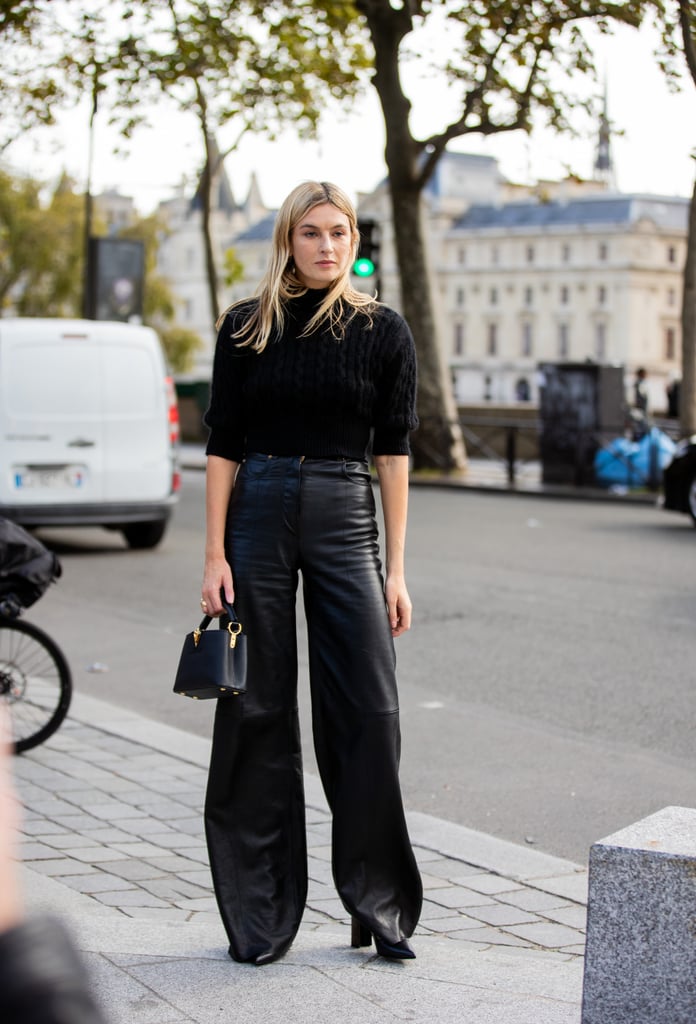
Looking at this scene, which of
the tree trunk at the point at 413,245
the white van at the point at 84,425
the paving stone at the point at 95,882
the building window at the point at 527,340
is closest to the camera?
the paving stone at the point at 95,882

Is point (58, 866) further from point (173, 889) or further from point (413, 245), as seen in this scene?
point (413, 245)

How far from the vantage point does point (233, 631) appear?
12.3 ft

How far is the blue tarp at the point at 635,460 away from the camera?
79.2 feet

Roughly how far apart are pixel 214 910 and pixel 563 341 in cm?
13476

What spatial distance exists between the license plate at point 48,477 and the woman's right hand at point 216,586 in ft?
35.4

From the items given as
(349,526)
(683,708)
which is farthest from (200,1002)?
(683,708)

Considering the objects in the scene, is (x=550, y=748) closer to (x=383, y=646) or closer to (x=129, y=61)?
(x=383, y=646)

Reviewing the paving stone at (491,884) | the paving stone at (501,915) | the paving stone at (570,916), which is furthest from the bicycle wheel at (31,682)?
the paving stone at (570,916)

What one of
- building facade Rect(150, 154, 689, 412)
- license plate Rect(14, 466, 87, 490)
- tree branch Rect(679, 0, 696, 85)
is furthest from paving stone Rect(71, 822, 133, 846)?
building facade Rect(150, 154, 689, 412)

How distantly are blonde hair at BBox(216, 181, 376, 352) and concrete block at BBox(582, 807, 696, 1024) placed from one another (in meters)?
1.45

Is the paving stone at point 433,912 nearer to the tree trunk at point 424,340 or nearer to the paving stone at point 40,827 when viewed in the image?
the paving stone at point 40,827

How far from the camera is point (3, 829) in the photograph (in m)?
1.07

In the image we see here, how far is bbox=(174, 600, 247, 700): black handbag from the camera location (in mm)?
3668

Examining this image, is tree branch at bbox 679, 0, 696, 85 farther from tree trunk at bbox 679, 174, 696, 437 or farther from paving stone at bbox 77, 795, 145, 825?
tree trunk at bbox 679, 174, 696, 437
